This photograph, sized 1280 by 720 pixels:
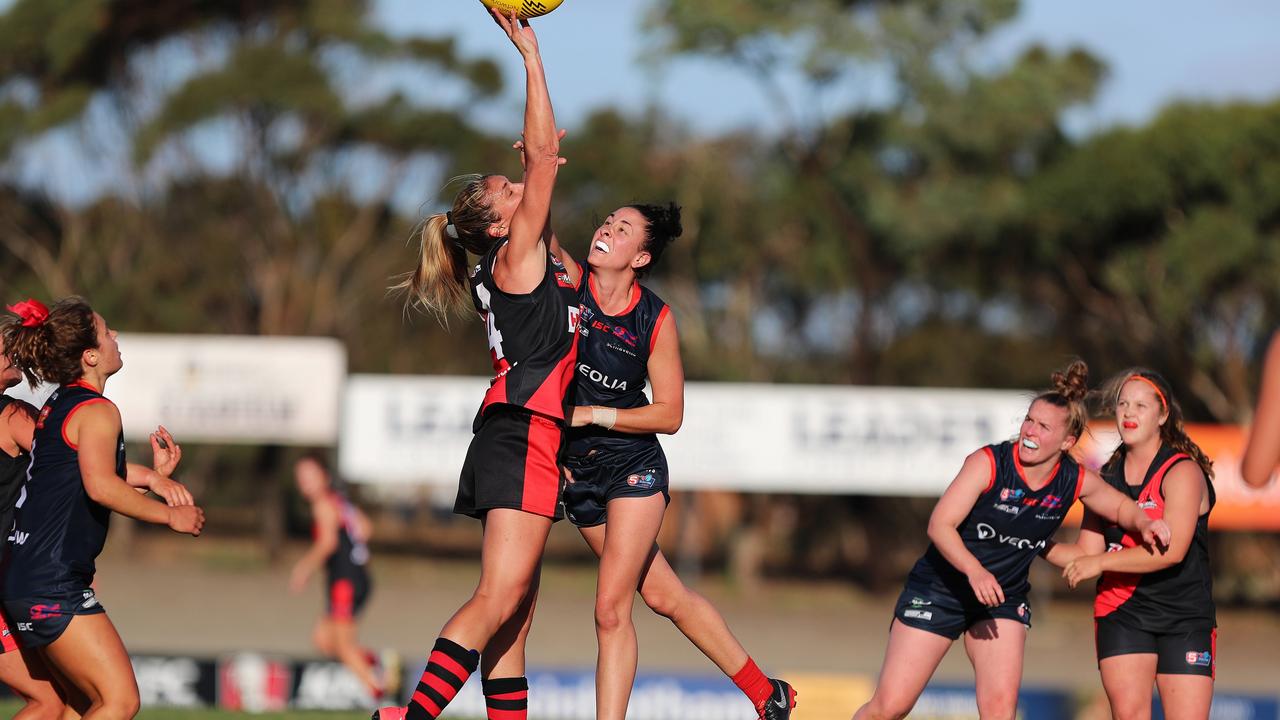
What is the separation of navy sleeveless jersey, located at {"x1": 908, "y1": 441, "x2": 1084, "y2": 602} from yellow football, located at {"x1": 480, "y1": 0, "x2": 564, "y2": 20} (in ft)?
8.55

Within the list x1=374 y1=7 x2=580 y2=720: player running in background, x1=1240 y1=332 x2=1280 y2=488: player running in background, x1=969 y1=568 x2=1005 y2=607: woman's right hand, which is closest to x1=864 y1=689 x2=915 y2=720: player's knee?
x1=969 y1=568 x2=1005 y2=607: woman's right hand

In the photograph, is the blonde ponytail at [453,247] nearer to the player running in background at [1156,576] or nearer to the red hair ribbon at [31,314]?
the red hair ribbon at [31,314]

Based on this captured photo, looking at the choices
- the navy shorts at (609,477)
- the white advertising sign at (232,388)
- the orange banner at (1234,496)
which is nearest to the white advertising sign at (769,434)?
the orange banner at (1234,496)

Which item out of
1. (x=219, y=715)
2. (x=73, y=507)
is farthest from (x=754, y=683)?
(x=219, y=715)

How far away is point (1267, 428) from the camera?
395cm

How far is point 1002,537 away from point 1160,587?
690 mm

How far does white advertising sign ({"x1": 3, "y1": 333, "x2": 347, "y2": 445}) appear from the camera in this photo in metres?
22.1

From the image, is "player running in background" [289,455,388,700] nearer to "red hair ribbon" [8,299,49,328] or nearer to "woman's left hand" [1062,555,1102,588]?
"red hair ribbon" [8,299,49,328]

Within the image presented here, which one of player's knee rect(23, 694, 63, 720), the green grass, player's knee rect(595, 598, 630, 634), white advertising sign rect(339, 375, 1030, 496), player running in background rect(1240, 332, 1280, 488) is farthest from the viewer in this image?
white advertising sign rect(339, 375, 1030, 496)

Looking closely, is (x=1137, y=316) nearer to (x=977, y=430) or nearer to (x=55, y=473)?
(x=977, y=430)

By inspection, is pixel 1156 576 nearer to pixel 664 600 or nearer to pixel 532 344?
pixel 664 600

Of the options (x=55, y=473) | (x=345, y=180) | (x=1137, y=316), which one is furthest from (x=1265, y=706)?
(x=345, y=180)

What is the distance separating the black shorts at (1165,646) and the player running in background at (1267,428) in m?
1.94

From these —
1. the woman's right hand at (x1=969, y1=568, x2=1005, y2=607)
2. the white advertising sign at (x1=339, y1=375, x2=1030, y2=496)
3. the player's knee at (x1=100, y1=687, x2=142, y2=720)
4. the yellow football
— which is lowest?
the player's knee at (x1=100, y1=687, x2=142, y2=720)
